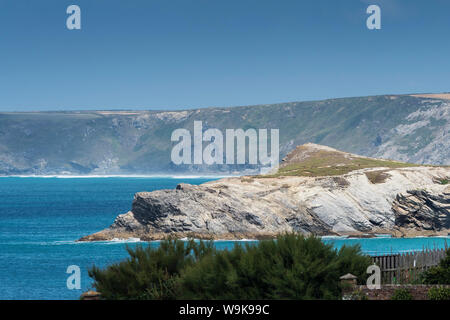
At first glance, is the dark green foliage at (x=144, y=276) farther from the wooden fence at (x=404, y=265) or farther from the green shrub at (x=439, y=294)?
the green shrub at (x=439, y=294)

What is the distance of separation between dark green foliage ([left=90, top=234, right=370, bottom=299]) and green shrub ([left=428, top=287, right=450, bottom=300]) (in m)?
2.93

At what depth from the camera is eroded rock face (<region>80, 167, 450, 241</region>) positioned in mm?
85812

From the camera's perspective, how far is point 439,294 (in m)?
23.1

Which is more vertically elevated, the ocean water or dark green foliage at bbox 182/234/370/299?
dark green foliage at bbox 182/234/370/299

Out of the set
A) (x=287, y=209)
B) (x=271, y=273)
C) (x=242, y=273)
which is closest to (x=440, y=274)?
(x=271, y=273)

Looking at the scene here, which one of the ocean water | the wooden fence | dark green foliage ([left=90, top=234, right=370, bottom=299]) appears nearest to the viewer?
dark green foliage ([left=90, top=234, right=370, bottom=299])

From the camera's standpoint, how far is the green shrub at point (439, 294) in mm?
22984

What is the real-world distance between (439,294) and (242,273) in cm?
632

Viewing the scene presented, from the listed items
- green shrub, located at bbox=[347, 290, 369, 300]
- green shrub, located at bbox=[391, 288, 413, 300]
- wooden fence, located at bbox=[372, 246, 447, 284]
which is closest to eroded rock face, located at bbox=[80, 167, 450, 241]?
wooden fence, located at bbox=[372, 246, 447, 284]

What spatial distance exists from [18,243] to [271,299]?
72.3 metres

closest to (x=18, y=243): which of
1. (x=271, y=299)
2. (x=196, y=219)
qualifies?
(x=196, y=219)

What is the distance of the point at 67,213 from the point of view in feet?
453

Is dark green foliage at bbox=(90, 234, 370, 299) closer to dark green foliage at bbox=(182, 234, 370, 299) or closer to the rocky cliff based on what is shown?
dark green foliage at bbox=(182, 234, 370, 299)

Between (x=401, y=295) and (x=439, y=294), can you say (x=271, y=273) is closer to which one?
(x=401, y=295)
